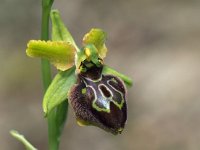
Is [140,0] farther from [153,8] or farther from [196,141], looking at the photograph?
[196,141]

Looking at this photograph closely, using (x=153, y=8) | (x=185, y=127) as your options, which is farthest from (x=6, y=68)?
(x=153, y=8)

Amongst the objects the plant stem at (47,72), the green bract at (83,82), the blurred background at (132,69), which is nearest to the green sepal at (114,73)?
the green bract at (83,82)

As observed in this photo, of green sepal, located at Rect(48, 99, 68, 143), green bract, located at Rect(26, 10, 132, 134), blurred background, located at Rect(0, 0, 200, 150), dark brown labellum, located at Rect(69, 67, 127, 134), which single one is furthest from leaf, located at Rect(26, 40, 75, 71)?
blurred background, located at Rect(0, 0, 200, 150)

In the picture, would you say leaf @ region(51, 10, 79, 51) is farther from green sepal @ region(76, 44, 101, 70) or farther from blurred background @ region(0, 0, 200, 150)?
blurred background @ region(0, 0, 200, 150)

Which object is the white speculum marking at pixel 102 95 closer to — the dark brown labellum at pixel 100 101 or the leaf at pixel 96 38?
the dark brown labellum at pixel 100 101

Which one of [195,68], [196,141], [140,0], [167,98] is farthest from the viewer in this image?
[140,0]
